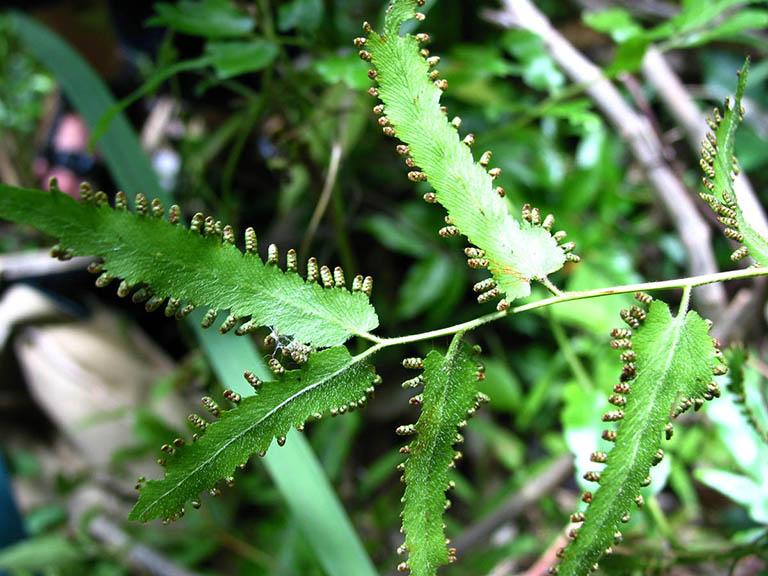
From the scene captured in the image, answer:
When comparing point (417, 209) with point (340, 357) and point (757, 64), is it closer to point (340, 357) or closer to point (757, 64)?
point (757, 64)

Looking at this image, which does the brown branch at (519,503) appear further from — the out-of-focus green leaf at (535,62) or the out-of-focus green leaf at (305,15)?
the out-of-focus green leaf at (305,15)

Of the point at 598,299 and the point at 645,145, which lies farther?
the point at 598,299

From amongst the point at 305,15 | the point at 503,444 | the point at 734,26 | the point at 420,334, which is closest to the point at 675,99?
the point at 734,26

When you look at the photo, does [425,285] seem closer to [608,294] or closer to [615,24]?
[615,24]

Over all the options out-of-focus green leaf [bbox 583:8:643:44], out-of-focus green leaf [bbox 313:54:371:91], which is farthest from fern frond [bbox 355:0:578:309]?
out-of-focus green leaf [bbox 583:8:643:44]

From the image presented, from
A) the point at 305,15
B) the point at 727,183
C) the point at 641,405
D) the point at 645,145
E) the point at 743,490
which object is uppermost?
the point at 305,15

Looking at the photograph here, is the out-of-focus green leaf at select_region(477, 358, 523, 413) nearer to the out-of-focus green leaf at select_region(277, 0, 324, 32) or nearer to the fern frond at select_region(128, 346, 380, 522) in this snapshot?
the out-of-focus green leaf at select_region(277, 0, 324, 32)
